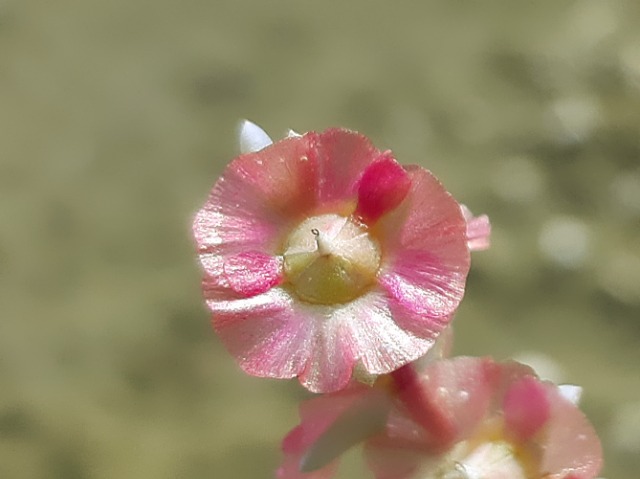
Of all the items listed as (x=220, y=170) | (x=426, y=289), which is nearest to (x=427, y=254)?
(x=426, y=289)

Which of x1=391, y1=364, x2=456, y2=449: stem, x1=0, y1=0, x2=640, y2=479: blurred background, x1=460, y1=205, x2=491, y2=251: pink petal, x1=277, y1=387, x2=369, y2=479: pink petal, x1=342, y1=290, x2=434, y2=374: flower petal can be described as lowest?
x1=0, y1=0, x2=640, y2=479: blurred background

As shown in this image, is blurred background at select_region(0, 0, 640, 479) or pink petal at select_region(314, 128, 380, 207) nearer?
pink petal at select_region(314, 128, 380, 207)

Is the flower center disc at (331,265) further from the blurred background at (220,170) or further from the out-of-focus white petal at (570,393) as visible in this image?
the blurred background at (220,170)

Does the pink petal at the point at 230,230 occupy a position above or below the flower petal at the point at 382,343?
above

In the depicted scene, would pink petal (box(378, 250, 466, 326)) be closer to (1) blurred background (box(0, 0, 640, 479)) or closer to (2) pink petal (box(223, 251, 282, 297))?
(2) pink petal (box(223, 251, 282, 297))

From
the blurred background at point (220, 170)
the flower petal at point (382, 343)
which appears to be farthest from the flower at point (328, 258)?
the blurred background at point (220, 170)

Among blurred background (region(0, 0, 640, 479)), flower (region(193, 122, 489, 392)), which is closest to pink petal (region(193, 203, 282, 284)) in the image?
flower (region(193, 122, 489, 392))

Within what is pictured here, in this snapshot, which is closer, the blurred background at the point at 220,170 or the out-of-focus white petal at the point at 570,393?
the out-of-focus white petal at the point at 570,393

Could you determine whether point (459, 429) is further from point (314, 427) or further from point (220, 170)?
point (220, 170)
